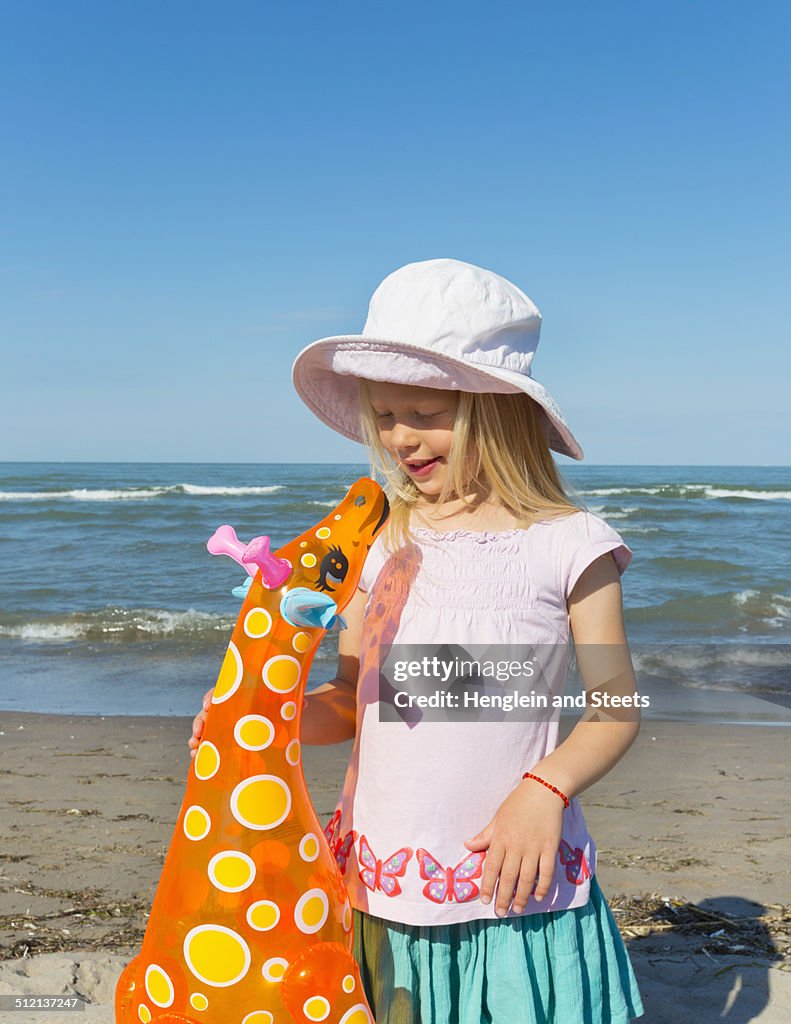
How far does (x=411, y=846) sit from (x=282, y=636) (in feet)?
1.47

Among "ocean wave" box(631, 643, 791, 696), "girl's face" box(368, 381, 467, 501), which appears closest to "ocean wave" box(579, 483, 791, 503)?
"ocean wave" box(631, 643, 791, 696)

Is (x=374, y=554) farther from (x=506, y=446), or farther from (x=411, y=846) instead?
(x=411, y=846)

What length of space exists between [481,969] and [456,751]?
0.36 meters

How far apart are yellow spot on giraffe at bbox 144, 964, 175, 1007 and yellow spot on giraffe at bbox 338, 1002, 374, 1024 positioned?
0.25 metres

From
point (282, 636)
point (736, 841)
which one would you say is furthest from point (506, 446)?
point (736, 841)

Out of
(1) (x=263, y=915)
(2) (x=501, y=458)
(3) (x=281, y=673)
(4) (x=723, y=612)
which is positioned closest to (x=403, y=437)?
(2) (x=501, y=458)

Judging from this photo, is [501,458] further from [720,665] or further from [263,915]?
[720,665]

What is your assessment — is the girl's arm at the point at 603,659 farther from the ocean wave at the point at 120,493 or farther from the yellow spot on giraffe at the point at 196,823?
the ocean wave at the point at 120,493

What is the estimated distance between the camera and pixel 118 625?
9383 millimetres

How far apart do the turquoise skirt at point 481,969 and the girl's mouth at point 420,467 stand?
0.76 metres

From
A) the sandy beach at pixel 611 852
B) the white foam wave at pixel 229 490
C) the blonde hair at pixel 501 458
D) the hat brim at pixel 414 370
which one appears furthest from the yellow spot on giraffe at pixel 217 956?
the white foam wave at pixel 229 490

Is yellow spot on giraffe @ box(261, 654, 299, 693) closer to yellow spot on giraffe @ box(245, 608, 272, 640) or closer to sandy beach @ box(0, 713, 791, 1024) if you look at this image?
yellow spot on giraffe @ box(245, 608, 272, 640)

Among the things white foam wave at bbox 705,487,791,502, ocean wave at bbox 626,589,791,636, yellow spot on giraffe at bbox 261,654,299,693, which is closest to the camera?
yellow spot on giraffe at bbox 261,654,299,693

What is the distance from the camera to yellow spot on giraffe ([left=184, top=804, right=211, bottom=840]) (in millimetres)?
1509
